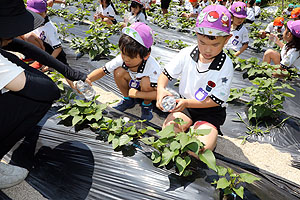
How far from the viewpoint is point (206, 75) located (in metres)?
1.94

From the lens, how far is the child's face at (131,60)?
7.47 feet

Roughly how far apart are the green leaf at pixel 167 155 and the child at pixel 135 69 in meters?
1.08

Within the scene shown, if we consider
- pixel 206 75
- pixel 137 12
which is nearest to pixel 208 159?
pixel 206 75

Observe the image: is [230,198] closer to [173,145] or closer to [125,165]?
[173,145]

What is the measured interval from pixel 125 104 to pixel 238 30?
8.74ft

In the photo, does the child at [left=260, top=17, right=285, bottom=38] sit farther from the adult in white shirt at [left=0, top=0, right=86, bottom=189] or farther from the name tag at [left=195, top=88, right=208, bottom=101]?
the adult in white shirt at [left=0, top=0, right=86, bottom=189]

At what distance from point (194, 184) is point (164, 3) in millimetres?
7710

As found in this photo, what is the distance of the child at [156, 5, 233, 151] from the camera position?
5.54ft

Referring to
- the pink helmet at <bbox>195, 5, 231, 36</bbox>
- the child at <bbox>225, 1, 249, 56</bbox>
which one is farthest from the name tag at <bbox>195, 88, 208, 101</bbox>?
the child at <bbox>225, 1, 249, 56</bbox>

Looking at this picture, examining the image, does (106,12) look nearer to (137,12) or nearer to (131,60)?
(137,12)

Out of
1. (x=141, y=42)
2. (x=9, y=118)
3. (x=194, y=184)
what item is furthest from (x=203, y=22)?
(x=9, y=118)

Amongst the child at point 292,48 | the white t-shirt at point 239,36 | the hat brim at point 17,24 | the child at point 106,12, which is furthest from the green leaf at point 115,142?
the child at point 106,12

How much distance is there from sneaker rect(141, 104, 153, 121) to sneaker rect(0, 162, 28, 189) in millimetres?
1329

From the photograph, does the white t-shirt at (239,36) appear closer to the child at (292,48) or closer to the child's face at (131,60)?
the child at (292,48)
